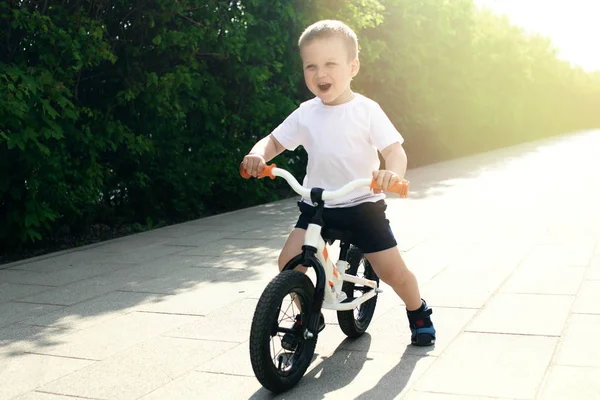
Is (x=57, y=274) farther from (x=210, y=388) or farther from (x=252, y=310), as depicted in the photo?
(x=210, y=388)

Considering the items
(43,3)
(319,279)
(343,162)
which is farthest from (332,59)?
(43,3)

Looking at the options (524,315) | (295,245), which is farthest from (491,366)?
(295,245)

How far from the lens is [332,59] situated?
391 centimetres

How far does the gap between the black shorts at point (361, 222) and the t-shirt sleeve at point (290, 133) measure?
33 centimetres

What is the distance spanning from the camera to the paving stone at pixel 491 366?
382 centimetres

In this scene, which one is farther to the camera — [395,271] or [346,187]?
[395,271]

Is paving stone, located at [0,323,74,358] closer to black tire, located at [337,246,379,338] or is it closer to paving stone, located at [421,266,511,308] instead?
black tire, located at [337,246,379,338]

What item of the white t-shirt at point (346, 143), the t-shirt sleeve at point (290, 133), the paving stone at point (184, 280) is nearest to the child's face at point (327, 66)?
the white t-shirt at point (346, 143)

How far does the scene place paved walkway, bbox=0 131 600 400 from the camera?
400 centimetres

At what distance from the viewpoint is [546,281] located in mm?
6008

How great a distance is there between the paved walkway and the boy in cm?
59

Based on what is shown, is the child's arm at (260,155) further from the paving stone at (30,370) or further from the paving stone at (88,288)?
the paving stone at (88,288)

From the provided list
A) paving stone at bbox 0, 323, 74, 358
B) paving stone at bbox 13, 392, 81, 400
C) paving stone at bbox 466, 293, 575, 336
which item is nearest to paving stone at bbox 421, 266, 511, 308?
paving stone at bbox 466, 293, 575, 336

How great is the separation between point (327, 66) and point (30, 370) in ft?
7.18
